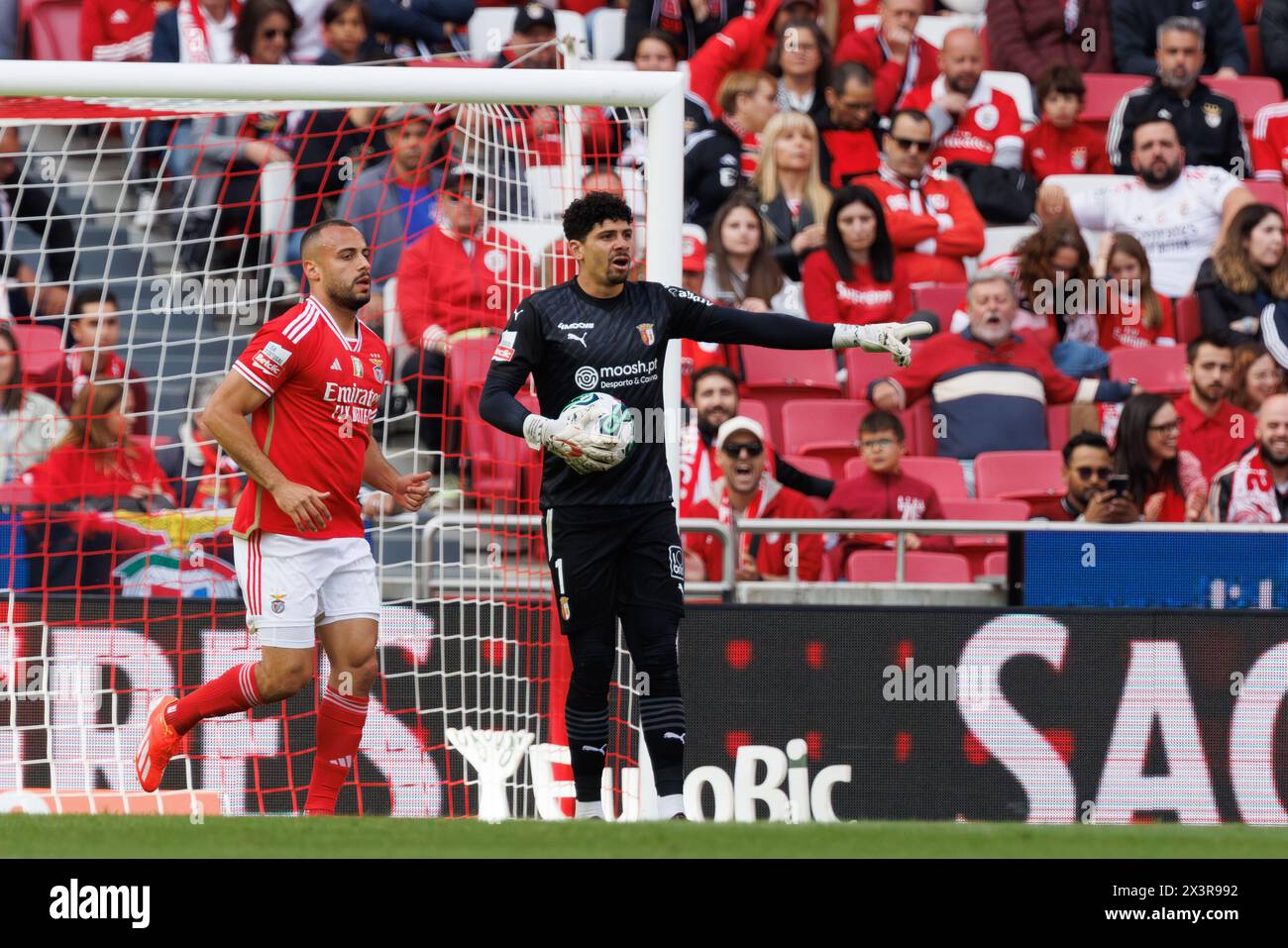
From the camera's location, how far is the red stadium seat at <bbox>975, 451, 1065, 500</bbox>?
33.4 ft

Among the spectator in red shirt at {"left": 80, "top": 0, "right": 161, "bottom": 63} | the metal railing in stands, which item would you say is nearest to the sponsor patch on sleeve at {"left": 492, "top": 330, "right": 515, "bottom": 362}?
the metal railing in stands

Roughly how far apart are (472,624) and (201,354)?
10.6ft

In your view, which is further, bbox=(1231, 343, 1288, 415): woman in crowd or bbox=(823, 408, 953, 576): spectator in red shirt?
bbox=(1231, 343, 1288, 415): woman in crowd

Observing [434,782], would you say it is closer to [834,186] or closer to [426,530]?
[426,530]

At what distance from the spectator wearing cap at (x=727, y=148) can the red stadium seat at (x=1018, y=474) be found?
7.82 ft

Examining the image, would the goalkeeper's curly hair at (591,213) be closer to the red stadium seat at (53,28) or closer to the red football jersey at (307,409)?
the red football jersey at (307,409)

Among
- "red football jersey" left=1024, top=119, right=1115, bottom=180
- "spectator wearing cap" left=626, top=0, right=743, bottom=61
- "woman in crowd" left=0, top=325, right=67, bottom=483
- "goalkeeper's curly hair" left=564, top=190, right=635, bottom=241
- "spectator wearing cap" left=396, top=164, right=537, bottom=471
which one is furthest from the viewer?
"red football jersey" left=1024, top=119, right=1115, bottom=180

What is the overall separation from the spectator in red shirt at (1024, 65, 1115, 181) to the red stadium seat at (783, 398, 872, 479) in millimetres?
3235

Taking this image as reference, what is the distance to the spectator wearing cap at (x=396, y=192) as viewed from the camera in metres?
8.42

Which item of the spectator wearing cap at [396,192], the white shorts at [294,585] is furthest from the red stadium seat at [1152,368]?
the white shorts at [294,585]

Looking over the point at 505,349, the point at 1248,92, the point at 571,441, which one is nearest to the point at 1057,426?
the point at 1248,92

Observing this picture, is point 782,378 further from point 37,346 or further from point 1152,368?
point 37,346

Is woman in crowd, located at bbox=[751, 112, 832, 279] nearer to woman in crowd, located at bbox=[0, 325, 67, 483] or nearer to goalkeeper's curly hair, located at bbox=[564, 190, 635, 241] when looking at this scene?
woman in crowd, located at bbox=[0, 325, 67, 483]
